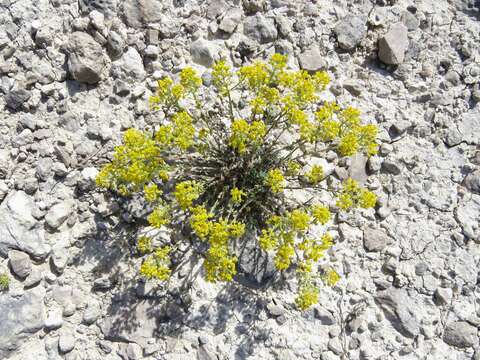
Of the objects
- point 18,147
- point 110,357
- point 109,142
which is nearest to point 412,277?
point 110,357

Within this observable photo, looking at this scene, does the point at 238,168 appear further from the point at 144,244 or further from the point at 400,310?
the point at 400,310

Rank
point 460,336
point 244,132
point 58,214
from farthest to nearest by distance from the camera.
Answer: point 460,336
point 58,214
point 244,132

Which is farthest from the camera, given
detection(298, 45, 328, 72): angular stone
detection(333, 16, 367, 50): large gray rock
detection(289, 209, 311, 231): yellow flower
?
detection(333, 16, 367, 50): large gray rock

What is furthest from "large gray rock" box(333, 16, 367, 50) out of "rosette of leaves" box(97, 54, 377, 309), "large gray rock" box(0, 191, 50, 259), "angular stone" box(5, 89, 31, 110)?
"large gray rock" box(0, 191, 50, 259)

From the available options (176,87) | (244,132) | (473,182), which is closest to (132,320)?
(244,132)

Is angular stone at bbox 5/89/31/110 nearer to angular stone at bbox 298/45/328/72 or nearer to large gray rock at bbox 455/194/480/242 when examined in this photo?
angular stone at bbox 298/45/328/72

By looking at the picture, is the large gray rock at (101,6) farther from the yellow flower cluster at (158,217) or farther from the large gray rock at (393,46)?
the large gray rock at (393,46)

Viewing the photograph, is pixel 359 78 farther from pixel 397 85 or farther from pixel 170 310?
pixel 170 310
